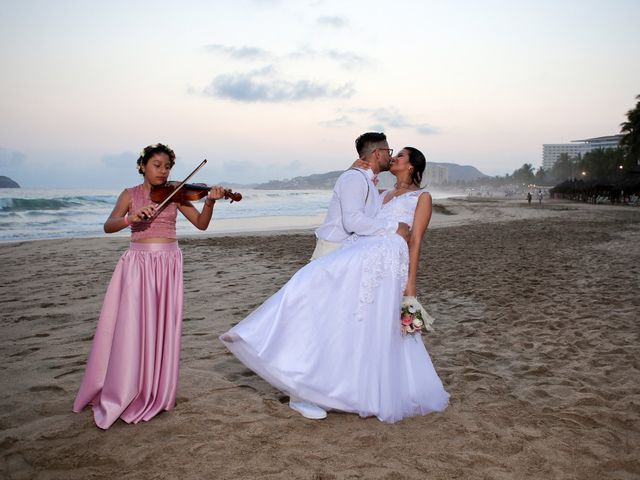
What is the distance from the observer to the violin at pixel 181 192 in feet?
12.3

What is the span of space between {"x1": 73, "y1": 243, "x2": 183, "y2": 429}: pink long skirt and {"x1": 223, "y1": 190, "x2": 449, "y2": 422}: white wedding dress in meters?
0.54

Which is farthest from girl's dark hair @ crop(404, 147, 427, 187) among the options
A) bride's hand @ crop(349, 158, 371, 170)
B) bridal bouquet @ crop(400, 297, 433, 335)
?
bridal bouquet @ crop(400, 297, 433, 335)

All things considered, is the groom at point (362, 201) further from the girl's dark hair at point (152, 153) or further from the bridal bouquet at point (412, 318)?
the girl's dark hair at point (152, 153)

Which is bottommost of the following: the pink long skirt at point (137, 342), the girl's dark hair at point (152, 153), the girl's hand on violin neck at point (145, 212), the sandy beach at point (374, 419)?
the sandy beach at point (374, 419)

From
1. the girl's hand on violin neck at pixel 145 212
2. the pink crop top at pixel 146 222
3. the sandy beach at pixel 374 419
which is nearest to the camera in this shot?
the sandy beach at pixel 374 419

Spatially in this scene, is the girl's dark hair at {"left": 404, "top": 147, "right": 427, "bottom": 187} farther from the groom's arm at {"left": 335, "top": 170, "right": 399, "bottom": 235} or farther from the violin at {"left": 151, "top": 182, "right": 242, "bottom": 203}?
the violin at {"left": 151, "top": 182, "right": 242, "bottom": 203}

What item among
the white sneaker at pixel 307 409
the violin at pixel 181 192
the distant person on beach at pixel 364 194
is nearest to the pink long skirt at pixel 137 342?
the violin at pixel 181 192

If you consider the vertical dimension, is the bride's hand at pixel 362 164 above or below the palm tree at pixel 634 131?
below

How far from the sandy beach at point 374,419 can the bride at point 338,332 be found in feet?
0.85

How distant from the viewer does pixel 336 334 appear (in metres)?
3.56

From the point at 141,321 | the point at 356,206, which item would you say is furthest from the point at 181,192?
the point at 356,206

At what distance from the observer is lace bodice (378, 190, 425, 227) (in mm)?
3654

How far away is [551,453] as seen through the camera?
3230mm

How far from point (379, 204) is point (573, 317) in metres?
4.41
